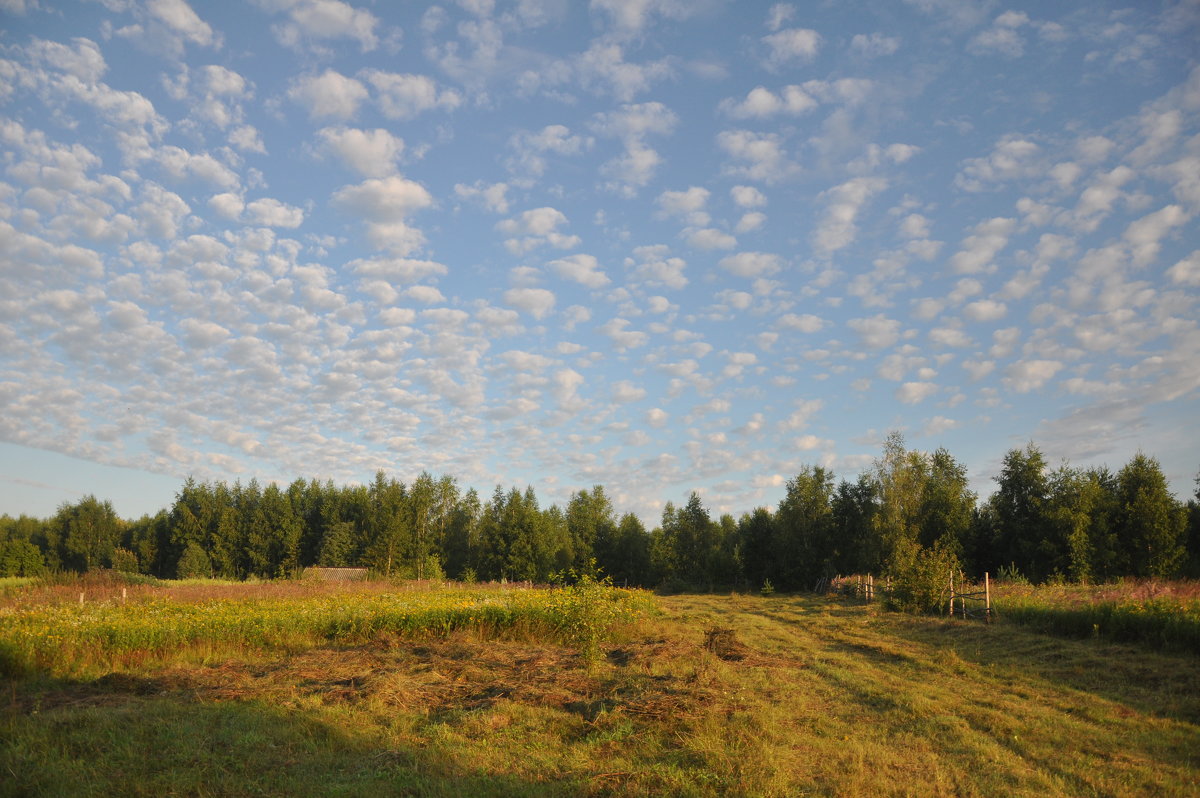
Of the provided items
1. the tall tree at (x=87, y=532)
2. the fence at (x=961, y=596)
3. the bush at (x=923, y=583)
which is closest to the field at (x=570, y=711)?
the fence at (x=961, y=596)

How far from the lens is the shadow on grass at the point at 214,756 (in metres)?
6.20

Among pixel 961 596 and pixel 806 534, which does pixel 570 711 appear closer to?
pixel 961 596

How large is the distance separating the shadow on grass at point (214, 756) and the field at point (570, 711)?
3 centimetres

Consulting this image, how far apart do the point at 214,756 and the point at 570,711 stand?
4.33 metres

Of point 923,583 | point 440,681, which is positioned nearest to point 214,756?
point 440,681

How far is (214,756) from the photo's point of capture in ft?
22.6

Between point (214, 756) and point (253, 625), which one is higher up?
point (214, 756)

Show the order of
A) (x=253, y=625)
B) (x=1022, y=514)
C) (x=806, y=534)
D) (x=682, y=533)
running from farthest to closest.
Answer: (x=682, y=533), (x=806, y=534), (x=1022, y=514), (x=253, y=625)

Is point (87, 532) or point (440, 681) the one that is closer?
point (440, 681)

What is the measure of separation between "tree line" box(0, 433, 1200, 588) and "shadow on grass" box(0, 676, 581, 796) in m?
13.3

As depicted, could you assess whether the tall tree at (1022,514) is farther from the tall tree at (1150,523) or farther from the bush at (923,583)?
the bush at (923,583)

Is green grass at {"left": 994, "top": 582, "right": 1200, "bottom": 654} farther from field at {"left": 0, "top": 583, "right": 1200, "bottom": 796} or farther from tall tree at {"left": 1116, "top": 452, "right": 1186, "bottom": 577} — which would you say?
tall tree at {"left": 1116, "top": 452, "right": 1186, "bottom": 577}

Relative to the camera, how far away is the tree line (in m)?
31.5

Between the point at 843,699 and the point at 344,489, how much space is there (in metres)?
63.0
